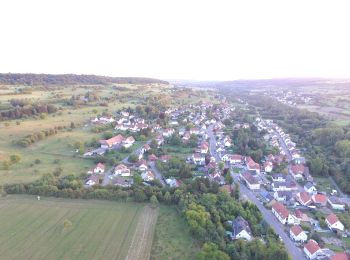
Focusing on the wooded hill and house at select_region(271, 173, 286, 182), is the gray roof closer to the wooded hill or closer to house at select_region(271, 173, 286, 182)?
house at select_region(271, 173, 286, 182)

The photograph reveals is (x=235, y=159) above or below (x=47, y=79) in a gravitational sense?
below

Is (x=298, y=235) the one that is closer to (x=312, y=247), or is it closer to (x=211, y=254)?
(x=312, y=247)

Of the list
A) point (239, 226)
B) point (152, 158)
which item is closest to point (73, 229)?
point (239, 226)

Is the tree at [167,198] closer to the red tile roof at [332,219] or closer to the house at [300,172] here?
the red tile roof at [332,219]

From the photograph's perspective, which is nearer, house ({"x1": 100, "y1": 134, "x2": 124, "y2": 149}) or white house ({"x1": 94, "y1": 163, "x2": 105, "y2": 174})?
white house ({"x1": 94, "y1": 163, "x2": 105, "y2": 174})

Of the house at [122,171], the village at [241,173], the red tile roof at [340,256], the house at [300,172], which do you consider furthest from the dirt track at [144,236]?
the house at [300,172]

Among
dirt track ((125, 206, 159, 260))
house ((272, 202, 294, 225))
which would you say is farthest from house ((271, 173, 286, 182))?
dirt track ((125, 206, 159, 260))
